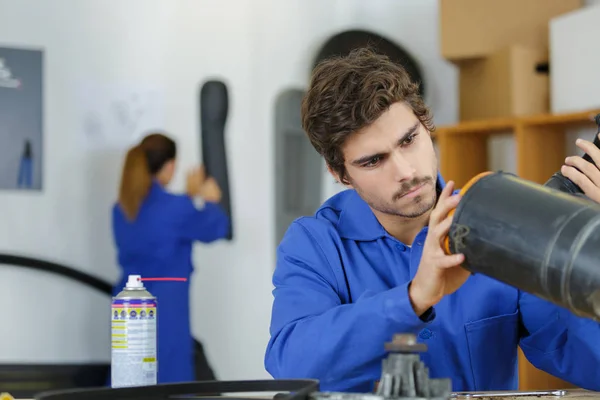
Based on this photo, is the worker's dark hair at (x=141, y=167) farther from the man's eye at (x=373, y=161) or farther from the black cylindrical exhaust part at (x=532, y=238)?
the black cylindrical exhaust part at (x=532, y=238)

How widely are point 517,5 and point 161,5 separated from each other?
157 cm

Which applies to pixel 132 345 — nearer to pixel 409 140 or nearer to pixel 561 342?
pixel 409 140

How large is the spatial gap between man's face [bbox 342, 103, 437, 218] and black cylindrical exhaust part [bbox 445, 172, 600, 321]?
0.38 meters

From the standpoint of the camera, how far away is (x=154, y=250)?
360 centimetres

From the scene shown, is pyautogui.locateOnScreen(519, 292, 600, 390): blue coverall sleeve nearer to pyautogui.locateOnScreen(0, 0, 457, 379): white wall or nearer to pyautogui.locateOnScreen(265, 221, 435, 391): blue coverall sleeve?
pyautogui.locateOnScreen(265, 221, 435, 391): blue coverall sleeve

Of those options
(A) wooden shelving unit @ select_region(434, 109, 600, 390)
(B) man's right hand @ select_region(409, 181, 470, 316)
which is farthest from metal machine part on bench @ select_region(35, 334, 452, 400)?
(A) wooden shelving unit @ select_region(434, 109, 600, 390)

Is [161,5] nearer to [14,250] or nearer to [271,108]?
[271,108]

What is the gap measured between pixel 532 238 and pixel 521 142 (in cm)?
274

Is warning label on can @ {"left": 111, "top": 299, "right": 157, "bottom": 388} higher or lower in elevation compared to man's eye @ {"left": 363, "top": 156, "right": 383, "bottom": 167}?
lower

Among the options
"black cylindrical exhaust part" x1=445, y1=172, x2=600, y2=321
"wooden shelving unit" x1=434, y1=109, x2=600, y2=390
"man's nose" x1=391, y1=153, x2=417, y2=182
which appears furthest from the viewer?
"wooden shelving unit" x1=434, y1=109, x2=600, y2=390

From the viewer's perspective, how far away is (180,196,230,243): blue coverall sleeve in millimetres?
3664

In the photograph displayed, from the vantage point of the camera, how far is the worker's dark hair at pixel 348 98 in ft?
4.80

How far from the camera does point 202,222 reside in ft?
12.1

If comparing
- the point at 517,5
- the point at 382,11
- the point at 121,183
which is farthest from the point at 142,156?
the point at 517,5
